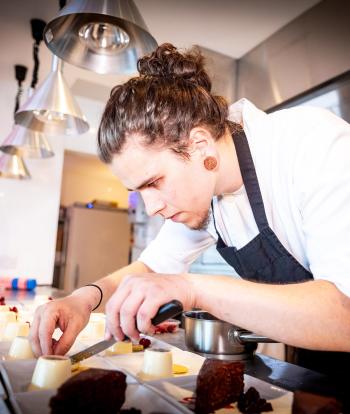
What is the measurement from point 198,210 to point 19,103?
3.37 meters

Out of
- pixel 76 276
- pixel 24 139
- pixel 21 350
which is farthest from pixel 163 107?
pixel 76 276

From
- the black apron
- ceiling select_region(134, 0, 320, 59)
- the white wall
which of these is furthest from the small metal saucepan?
the white wall

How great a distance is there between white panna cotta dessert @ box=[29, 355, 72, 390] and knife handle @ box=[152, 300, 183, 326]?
283 mm

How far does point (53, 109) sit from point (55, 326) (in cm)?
119

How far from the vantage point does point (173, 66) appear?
1.23 m

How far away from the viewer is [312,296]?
836mm

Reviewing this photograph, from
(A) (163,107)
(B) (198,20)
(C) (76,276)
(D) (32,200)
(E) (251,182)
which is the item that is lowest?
(C) (76,276)

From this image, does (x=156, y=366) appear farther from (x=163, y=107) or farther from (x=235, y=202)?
(x=163, y=107)

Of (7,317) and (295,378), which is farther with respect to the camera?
(7,317)

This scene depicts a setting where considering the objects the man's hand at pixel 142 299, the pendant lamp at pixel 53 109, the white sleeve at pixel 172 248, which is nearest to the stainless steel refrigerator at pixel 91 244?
the pendant lamp at pixel 53 109

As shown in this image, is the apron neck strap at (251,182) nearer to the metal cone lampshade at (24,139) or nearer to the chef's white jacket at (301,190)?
the chef's white jacket at (301,190)

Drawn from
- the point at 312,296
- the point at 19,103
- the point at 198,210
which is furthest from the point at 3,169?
the point at 312,296

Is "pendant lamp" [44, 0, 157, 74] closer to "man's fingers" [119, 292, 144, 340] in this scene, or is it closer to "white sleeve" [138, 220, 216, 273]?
"white sleeve" [138, 220, 216, 273]

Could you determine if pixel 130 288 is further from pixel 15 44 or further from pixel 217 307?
pixel 15 44
